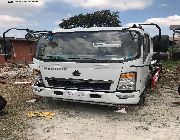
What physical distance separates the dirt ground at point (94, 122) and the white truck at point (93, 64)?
49 cm

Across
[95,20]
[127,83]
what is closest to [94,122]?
[127,83]

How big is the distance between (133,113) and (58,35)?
277 centimetres

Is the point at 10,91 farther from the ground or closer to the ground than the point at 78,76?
closer to the ground

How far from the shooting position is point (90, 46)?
8.79 metres

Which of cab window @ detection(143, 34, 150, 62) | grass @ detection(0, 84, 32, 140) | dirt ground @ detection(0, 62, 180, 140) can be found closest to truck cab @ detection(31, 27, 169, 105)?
cab window @ detection(143, 34, 150, 62)

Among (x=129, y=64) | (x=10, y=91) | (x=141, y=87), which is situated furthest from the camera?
(x=10, y=91)

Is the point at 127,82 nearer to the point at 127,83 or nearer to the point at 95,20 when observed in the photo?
the point at 127,83

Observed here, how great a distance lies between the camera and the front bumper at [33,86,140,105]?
8.19 meters

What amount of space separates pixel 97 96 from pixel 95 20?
45589 millimetres

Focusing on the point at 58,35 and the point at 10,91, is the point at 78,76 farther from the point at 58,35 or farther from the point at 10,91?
the point at 10,91

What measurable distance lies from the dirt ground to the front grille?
71cm

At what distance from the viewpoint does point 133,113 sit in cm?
909

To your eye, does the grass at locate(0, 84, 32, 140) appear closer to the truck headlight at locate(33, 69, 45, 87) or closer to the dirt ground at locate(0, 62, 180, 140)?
the dirt ground at locate(0, 62, 180, 140)

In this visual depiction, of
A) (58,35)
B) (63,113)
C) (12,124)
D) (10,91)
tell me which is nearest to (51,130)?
(12,124)
